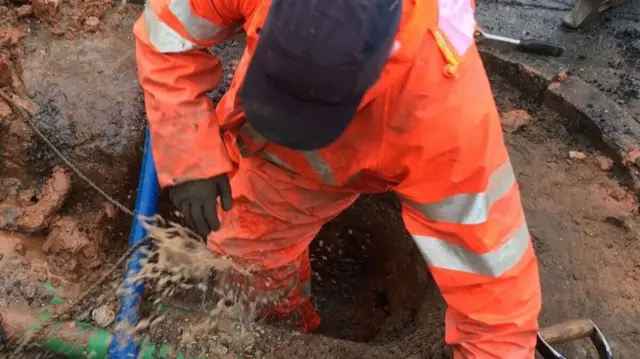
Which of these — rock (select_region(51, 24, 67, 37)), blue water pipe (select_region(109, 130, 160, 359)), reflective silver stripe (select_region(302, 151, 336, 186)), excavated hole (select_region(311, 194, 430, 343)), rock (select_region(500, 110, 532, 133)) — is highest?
reflective silver stripe (select_region(302, 151, 336, 186))

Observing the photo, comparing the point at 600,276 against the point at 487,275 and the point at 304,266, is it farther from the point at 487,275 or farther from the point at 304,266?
the point at 304,266

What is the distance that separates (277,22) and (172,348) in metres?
1.52

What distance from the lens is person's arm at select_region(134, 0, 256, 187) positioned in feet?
6.64

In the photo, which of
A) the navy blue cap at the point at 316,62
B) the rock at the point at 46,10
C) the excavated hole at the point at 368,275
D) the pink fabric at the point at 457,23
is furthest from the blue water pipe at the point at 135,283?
the pink fabric at the point at 457,23

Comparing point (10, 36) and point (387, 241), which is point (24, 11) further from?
point (387, 241)

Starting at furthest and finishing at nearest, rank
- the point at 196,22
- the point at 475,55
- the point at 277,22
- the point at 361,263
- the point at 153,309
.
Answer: the point at 361,263
the point at 153,309
the point at 196,22
the point at 475,55
the point at 277,22

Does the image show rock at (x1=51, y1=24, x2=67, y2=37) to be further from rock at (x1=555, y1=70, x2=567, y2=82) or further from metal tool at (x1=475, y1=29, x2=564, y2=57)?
rock at (x1=555, y1=70, x2=567, y2=82)

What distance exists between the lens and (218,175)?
7.27ft

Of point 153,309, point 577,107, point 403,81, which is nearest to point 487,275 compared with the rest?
point 403,81

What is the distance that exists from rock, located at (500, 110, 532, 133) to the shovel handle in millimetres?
419

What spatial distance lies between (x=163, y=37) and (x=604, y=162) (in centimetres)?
217

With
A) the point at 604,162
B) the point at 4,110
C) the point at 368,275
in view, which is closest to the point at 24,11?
the point at 4,110

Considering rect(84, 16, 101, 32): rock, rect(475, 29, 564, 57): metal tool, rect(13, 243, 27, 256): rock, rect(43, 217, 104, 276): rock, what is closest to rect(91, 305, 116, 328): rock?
rect(43, 217, 104, 276): rock

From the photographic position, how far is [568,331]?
232 centimetres
